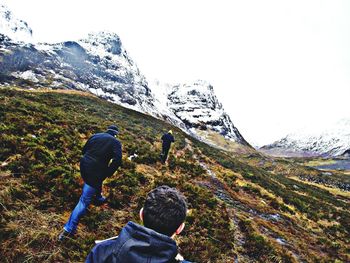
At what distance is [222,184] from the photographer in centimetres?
2009

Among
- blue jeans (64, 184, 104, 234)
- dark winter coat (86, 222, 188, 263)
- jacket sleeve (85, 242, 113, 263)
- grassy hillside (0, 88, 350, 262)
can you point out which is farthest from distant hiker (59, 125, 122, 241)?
dark winter coat (86, 222, 188, 263)

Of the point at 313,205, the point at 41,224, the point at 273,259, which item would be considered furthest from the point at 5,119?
the point at 313,205

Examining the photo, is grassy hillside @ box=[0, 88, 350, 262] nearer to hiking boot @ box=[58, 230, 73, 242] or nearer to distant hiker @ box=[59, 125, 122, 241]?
hiking boot @ box=[58, 230, 73, 242]

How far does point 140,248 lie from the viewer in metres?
2.59

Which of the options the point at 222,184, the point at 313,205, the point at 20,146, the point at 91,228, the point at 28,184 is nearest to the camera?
the point at 91,228

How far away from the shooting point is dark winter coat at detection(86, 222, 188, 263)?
259 centimetres

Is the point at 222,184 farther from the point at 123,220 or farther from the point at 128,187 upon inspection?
the point at 123,220

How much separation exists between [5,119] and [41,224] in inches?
397

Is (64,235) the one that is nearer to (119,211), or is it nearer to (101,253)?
(119,211)

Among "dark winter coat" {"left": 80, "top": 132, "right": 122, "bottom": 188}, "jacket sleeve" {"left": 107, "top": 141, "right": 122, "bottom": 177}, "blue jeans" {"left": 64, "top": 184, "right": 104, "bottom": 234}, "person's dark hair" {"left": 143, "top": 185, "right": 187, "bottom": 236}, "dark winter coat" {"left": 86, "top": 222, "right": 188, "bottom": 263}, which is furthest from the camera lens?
"jacket sleeve" {"left": 107, "top": 141, "right": 122, "bottom": 177}

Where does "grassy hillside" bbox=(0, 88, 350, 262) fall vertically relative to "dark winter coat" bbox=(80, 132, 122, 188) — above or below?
below

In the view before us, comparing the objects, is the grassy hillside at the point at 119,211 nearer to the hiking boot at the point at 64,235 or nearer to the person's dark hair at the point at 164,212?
the hiking boot at the point at 64,235

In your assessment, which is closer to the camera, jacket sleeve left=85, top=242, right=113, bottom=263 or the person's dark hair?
jacket sleeve left=85, top=242, right=113, bottom=263

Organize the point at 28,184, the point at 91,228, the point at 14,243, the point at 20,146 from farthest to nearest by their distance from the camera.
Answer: the point at 20,146
the point at 28,184
the point at 91,228
the point at 14,243
